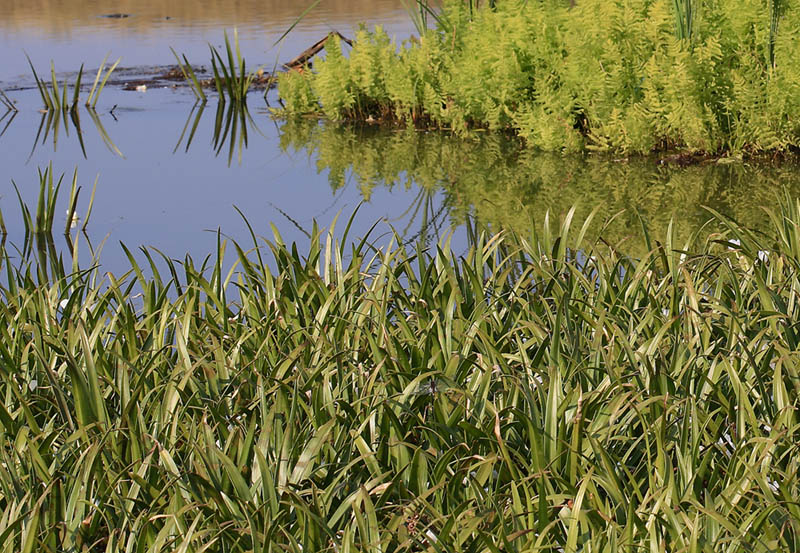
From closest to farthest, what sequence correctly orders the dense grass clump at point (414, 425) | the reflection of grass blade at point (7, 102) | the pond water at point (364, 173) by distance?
the dense grass clump at point (414, 425), the pond water at point (364, 173), the reflection of grass blade at point (7, 102)

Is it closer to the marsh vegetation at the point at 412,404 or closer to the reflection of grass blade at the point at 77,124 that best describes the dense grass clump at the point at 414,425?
the marsh vegetation at the point at 412,404

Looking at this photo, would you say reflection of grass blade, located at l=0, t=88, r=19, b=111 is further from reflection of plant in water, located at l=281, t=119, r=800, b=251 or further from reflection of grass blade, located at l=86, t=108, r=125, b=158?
reflection of plant in water, located at l=281, t=119, r=800, b=251

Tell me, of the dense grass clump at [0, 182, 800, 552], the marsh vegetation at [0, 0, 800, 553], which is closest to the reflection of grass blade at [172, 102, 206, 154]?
the marsh vegetation at [0, 0, 800, 553]

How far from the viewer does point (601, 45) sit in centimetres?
777

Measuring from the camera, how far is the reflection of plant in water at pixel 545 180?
239 inches

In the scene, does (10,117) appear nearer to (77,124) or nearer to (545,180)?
(77,124)

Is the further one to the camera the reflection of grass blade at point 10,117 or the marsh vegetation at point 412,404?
the reflection of grass blade at point 10,117

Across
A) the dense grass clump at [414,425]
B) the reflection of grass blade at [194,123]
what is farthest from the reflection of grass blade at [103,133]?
the dense grass clump at [414,425]

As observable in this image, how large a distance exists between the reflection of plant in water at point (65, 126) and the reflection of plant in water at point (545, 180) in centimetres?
150

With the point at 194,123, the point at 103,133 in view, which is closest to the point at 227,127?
the point at 194,123

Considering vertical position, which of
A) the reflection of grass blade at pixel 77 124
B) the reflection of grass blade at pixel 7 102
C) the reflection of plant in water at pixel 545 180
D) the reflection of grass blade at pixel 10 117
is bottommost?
the reflection of plant in water at pixel 545 180

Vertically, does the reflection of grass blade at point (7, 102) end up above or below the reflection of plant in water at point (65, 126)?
above

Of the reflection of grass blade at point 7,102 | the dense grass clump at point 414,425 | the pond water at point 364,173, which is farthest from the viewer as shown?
the reflection of grass blade at point 7,102

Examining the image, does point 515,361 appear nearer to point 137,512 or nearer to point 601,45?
point 137,512
